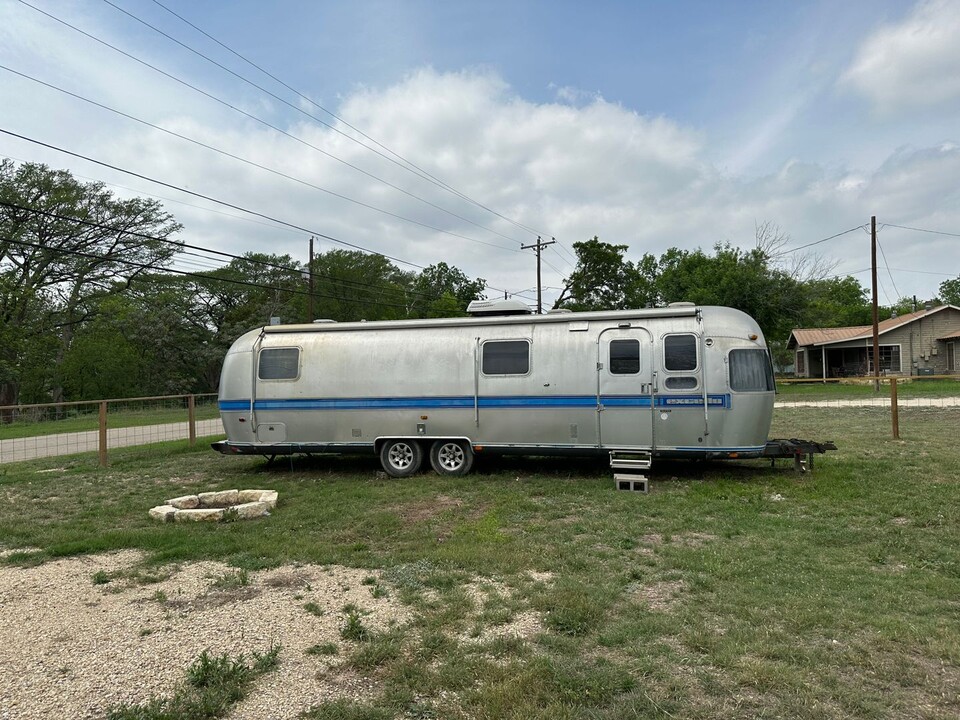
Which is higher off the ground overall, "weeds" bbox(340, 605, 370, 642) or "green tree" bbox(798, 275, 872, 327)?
"green tree" bbox(798, 275, 872, 327)

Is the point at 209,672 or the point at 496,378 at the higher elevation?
the point at 496,378

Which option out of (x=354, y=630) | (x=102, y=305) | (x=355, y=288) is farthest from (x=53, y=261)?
(x=354, y=630)

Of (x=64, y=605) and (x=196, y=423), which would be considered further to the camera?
(x=196, y=423)

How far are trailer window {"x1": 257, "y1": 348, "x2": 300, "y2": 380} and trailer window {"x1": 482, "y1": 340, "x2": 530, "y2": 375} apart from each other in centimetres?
322

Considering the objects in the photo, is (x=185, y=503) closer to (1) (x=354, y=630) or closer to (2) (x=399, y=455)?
(2) (x=399, y=455)

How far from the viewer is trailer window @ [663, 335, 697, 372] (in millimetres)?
8578

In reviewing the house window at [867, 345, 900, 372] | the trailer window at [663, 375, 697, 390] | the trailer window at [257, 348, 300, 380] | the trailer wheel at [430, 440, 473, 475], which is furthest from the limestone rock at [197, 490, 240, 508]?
the house window at [867, 345, 900, 372]

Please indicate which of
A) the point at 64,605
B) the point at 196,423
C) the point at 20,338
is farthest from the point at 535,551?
the point at 20,338

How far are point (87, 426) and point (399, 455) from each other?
7.91 metres

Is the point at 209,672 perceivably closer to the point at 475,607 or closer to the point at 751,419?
the point at 475,607

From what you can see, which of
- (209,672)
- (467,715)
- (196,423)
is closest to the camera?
(467,715)

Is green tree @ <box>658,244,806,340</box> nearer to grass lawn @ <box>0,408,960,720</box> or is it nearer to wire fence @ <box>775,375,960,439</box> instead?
wire fence @ <box>775,375,960,439</box>

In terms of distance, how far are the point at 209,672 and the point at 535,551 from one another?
9.91 ft

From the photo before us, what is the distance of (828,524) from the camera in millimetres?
6238
